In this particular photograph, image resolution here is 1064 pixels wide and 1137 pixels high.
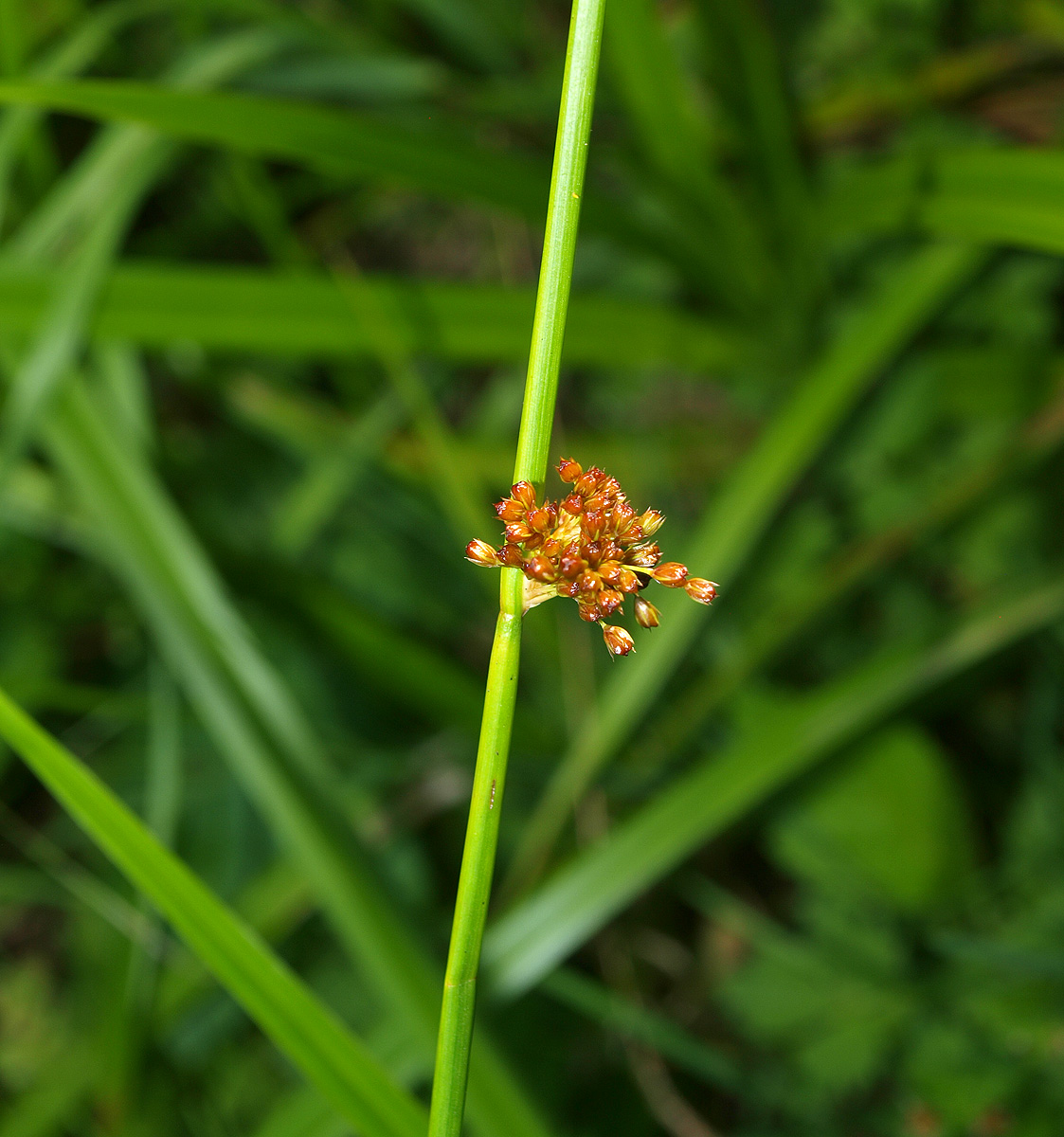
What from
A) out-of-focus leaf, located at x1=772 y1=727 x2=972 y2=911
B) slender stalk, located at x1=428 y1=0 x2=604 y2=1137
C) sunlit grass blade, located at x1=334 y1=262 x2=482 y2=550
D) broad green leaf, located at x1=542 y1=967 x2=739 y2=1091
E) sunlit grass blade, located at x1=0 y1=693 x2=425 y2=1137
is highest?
sunlit grass blade, located at x1=334 y1=262 x2=482 y2=550

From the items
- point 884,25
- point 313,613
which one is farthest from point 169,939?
point 884,25

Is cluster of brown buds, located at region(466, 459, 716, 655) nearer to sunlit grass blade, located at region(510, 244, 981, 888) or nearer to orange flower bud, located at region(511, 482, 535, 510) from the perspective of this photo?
orange flower bud, located at region(511, 482, 535, 510)

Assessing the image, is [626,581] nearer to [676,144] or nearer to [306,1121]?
[306,1121]

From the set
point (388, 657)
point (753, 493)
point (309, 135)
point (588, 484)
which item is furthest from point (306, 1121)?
point (309, 135)

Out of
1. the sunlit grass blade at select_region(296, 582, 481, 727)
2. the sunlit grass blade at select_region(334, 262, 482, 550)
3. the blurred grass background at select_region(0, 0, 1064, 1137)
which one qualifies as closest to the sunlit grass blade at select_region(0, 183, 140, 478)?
the blurred grass background at select_region(0, 0, 1064, 1137)

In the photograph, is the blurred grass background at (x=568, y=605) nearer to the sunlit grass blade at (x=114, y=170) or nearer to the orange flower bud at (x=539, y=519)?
the sunlit grass blade at (x=114, y=170)

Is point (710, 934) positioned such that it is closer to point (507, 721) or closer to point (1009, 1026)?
point (1009, 1026)
